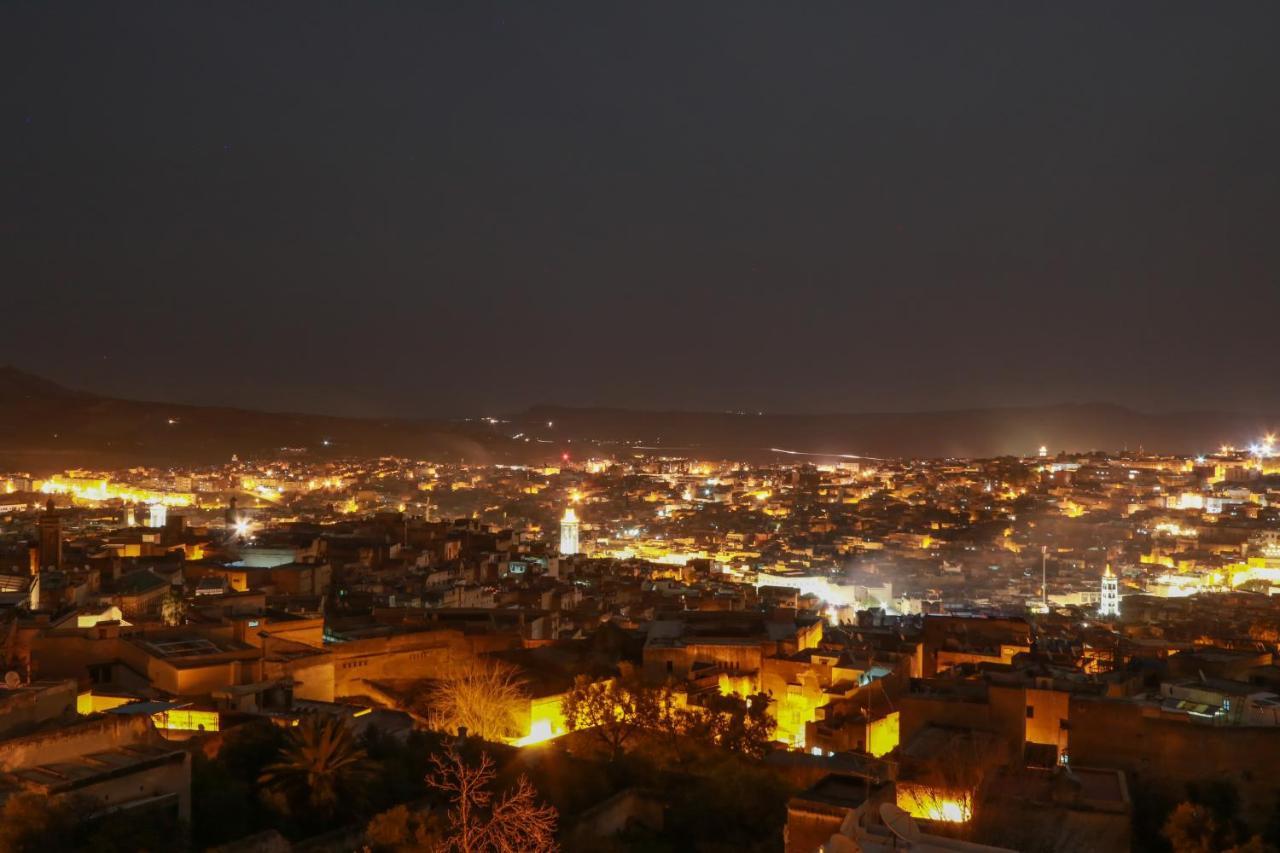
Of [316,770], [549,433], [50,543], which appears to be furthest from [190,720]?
[549,433]

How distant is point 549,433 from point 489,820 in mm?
94014

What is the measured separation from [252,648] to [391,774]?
2.91 meters

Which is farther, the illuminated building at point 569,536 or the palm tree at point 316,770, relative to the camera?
the illuminated building at point 569,536

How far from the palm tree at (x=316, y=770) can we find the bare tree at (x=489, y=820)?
681 mm

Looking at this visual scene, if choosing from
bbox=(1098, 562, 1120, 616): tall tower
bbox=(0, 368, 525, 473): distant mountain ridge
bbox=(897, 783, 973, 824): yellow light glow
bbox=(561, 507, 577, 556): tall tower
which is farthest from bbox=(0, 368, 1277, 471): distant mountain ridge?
bbox=(897, 783, 973, 824): yellow light glow

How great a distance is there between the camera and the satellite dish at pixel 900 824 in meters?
4.30

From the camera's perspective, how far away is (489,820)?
7.55 metres

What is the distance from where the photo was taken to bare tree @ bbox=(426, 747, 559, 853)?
6559 mm

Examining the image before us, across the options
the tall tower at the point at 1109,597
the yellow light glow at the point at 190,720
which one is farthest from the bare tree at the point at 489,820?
the tall tower at the point at 1109,597

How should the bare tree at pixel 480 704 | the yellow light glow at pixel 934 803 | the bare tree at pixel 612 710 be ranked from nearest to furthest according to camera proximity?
the yellow light glow at pixel 934 803
the bare tree at pixel 480 704
the bare tree at pixel 612 710

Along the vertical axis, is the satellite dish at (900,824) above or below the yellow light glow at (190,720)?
above

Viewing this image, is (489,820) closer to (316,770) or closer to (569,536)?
(316,770)

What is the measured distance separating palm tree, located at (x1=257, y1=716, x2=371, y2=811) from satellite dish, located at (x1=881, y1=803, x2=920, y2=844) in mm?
4595

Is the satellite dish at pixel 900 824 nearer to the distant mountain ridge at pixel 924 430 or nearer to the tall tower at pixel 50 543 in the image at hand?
the tall tower at pixel 50 543
